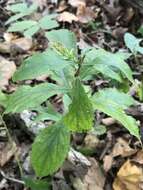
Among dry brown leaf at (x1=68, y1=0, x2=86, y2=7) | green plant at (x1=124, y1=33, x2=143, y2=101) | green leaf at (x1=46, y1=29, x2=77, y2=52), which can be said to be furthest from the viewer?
dry brown leaf at (x1=68, y1=0, x2=86, y2=7)

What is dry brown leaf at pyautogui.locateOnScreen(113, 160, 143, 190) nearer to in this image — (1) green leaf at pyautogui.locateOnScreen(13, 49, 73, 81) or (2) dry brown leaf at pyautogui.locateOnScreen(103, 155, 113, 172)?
(2) dry brown leaf at pyautogui.locateOnScreen(103, 155, 113, 172)

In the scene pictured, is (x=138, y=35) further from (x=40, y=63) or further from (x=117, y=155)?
(x=40, y=63)

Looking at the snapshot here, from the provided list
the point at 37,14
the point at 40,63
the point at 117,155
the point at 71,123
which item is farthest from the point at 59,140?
the point at 37,14

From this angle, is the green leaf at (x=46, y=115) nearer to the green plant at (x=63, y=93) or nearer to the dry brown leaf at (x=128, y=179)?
the green plant at (x=63, y=93)

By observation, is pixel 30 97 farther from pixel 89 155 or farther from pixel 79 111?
pixel 89 155

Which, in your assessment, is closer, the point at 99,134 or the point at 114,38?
the point at 99,134

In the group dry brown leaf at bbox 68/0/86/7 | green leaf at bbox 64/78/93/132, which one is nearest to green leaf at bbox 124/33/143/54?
green leaf at bbox 64/78/93/132

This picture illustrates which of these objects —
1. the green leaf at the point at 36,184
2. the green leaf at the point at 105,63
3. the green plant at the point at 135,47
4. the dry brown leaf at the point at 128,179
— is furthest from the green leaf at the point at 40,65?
the green plant at the point at 135,47
